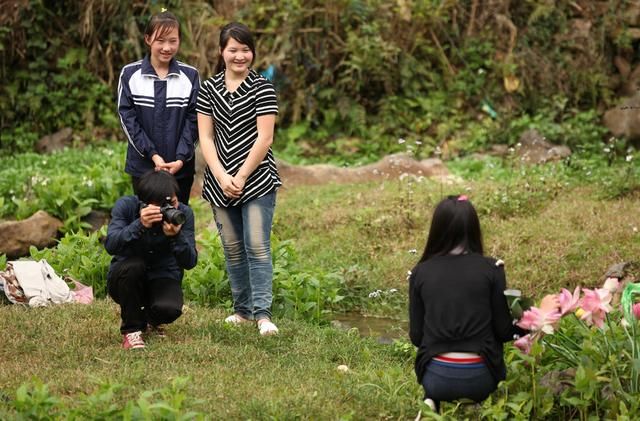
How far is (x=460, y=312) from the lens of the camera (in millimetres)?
4605

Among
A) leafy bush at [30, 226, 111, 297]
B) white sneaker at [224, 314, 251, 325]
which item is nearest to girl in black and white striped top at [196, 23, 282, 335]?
white sneaker at [224, 314, 251, 325]

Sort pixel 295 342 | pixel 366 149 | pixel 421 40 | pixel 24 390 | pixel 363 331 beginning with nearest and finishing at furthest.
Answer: pixel 24 390 < pixel 295 342 < pixel 363 331 < pixel 366 149 < pixel 421 40

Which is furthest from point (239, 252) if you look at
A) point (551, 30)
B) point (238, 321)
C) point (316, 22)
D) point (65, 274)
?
point (551, 30)

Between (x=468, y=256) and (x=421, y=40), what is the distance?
1011 cm

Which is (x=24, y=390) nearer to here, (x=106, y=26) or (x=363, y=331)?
(x=363, y=331)

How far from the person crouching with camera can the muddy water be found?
4.99 feet

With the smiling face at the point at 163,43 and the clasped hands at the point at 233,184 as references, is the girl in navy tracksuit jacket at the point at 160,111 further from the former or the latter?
the clasped hands at the point at 233,184

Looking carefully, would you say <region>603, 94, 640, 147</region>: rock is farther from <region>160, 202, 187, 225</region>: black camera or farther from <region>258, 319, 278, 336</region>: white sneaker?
<region>160, 202, 187, 225</region>: black camera

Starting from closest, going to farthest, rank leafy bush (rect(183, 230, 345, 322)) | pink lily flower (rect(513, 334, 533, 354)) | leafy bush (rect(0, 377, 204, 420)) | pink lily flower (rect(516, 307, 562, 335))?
1. leafy bush (rect(0, 377, 204, 420))
2. pink lily flower (rect(516, 307, 562, 335))
3. pink lily flower (rect(513, 334, 533, 354))
4. leafy bush (rect(183, 230, 345, 322))

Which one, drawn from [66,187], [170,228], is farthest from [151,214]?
[66,187]

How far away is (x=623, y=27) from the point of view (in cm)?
1447

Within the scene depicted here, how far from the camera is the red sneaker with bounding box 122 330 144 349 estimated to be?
5.78 m

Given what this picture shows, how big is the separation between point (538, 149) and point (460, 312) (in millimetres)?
8411

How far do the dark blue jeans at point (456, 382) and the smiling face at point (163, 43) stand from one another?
300 cm
